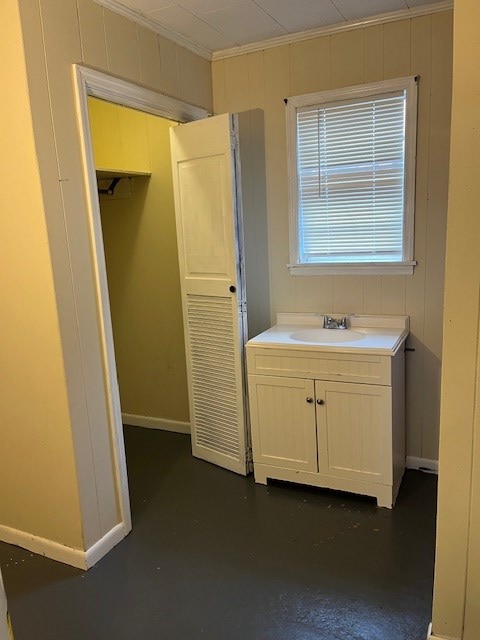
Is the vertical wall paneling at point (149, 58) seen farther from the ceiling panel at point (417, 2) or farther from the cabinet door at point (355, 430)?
the cabinet door at point (355, 430)

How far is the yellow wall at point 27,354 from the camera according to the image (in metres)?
1.95

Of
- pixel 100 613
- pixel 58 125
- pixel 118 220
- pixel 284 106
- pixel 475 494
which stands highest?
pixel 284 106

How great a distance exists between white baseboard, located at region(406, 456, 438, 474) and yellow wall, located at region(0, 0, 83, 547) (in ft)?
6.10

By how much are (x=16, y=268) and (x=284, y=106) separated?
174 centimetres

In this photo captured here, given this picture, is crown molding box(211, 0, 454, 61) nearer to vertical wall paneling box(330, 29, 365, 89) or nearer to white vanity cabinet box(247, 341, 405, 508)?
vertical wall paneling box(330, 29, 365, 89)

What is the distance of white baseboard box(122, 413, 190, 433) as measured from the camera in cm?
365

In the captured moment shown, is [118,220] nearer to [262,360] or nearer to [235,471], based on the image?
[262,360]

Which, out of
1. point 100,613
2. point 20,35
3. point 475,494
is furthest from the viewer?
point 100,613

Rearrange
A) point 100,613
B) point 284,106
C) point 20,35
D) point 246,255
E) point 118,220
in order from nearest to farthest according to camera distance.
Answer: point 20,35 → point 100,613 → point 284,106 → point 246,255 → point 118,220

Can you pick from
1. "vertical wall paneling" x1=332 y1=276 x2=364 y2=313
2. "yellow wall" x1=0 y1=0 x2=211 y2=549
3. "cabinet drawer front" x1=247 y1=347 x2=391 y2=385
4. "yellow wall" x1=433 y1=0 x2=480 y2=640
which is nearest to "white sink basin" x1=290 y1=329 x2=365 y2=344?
"vertical wall paneling" x1=332 y1=276 x2=364 y2=313

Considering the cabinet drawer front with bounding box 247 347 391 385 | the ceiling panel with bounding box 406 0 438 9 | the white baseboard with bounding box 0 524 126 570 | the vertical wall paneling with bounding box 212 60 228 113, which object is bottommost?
the white baseboard with bounding box 0 524 126 570

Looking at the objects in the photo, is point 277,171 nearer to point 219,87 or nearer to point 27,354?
point 219,87

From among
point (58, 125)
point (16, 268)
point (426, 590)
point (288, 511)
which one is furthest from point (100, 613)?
point (58, 125)

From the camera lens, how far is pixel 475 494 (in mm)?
1554
